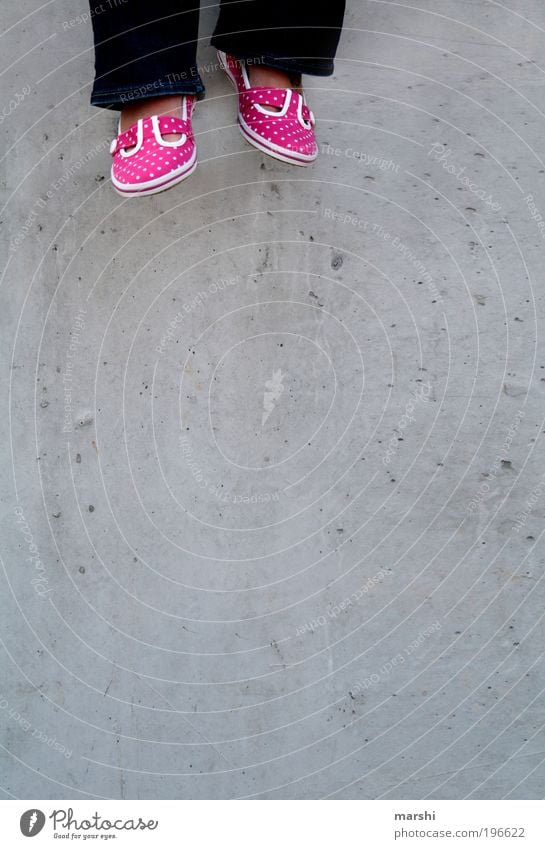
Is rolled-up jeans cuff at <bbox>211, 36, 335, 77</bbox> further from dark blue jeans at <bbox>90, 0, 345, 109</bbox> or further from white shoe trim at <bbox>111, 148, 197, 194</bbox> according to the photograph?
white shoe trim at <bbox>111, 148, 197, 194</bbox>

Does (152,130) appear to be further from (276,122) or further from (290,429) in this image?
(290,429)

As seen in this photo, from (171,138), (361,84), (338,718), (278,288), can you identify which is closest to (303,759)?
(338,718)

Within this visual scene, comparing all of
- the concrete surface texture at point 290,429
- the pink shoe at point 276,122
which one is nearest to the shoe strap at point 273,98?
the pink shoe at point 276,122

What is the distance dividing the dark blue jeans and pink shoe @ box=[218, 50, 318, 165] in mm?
33

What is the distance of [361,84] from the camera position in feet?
3.69

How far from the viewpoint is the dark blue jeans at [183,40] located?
0.91 meters

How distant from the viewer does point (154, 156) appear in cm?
95

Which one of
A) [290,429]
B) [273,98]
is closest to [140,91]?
[273,98]

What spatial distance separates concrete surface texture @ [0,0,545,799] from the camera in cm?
111

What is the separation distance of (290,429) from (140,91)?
1.59 ft

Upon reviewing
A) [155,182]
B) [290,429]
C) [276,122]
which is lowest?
[290,429]

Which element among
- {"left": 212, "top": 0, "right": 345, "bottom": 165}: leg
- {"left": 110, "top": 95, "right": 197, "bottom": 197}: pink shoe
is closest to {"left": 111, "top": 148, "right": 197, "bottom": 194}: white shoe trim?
{"left": 110, "top": 95, "right": 197, "bottom": 197}: pink shoe

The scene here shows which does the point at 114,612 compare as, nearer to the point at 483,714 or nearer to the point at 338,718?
the point at 338,718

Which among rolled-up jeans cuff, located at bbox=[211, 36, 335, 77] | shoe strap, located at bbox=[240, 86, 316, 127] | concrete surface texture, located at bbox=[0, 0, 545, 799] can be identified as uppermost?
rolled-up jeans cuff, located at bbox=[211, 36, 335, 77]
